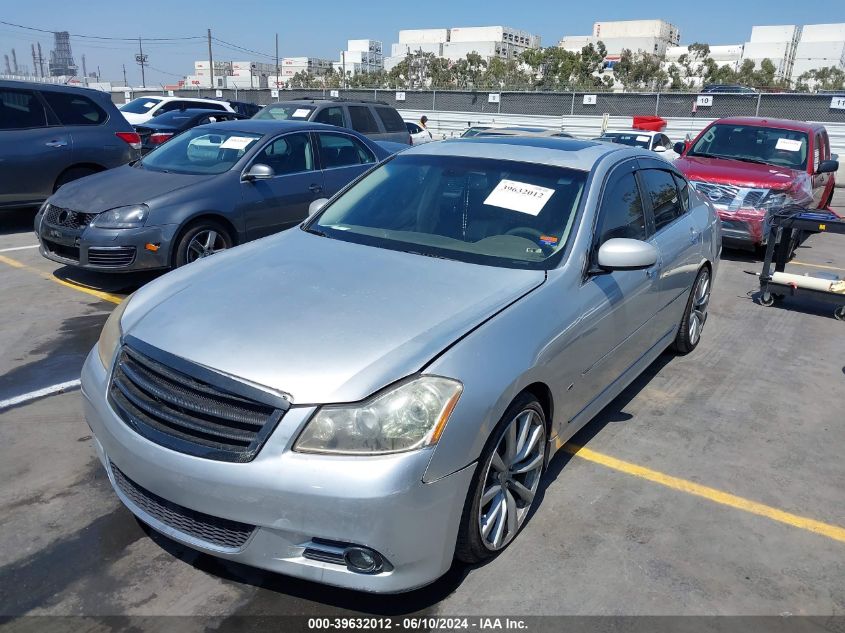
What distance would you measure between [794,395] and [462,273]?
3.11 meters

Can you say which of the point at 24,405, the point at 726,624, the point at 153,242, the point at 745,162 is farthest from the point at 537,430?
the point at 745,162

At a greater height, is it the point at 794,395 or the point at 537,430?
the point at 537,430

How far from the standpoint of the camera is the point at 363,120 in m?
12.6

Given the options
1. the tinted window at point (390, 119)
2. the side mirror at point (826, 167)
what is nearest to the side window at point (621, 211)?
the side mirror at point (826, 167)

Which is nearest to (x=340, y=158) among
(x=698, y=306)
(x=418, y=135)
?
(x=698, y=306)

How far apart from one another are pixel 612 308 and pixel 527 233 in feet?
1.98

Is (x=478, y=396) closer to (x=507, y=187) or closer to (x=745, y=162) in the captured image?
(x=507, y=187)

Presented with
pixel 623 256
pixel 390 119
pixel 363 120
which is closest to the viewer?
pixel 623 256

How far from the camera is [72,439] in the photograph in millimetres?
3855

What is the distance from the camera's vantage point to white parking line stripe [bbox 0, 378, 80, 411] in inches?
168

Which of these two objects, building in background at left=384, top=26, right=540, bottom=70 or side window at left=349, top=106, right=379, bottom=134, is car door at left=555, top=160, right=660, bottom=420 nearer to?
side window at left=349, top=106, right=379, bottom=134

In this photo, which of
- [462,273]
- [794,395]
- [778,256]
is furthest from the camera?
[778,256]

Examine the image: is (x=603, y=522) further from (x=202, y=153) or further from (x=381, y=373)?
(x=202, y=153)

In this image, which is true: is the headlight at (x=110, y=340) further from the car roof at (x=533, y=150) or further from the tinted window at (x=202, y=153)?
the tinted window at (x=202, y=153)
